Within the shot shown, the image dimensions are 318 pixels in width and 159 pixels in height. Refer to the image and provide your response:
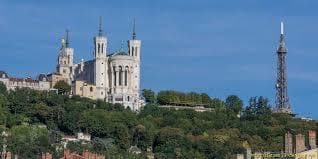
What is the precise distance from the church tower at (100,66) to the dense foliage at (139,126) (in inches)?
282

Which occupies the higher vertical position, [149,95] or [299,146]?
[149,95]

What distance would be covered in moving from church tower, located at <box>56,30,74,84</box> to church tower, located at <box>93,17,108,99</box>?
10.6 feet

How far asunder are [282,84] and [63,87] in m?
23.1

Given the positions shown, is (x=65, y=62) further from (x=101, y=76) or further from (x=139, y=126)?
(x=139, y=126)

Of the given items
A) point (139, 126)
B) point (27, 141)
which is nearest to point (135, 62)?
point (139, 126)

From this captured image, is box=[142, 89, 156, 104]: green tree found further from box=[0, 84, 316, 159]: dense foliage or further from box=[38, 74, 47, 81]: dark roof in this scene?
box=[38, 74, 47, 81]: dark roof

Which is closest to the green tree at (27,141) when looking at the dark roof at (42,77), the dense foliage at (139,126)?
the dense foliage at (139,126)

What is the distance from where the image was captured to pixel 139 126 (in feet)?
399

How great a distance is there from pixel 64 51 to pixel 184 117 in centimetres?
2731

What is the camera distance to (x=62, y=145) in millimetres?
106312

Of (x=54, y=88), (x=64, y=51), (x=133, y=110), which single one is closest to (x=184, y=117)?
(x=133, y=110)

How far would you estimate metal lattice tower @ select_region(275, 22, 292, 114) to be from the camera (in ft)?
453

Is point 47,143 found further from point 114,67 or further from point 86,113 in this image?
point 114,67

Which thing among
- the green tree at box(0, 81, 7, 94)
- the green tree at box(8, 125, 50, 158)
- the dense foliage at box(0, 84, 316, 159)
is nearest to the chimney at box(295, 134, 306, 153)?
the green tree at box(8, 125, 50, 158)
